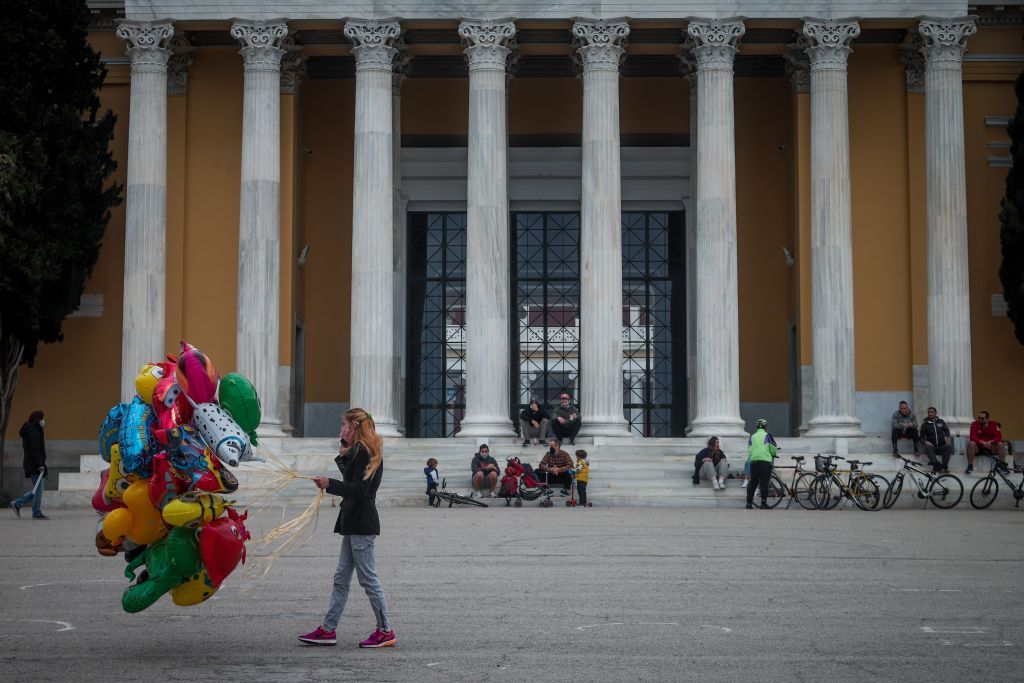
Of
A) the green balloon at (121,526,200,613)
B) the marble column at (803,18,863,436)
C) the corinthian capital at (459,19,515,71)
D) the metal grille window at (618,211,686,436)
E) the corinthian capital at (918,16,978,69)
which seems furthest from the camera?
the metal grille window at (618,211,686,436)

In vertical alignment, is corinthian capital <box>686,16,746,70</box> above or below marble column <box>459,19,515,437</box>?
above

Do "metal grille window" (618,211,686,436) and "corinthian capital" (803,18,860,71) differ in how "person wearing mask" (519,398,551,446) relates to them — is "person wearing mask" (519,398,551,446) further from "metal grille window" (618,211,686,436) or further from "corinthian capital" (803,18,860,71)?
"corinthian capital" (803,18,860,71)

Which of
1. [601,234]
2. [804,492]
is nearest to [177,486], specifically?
[804,492]

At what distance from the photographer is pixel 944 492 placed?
1045 inches

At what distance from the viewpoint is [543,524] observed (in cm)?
2252

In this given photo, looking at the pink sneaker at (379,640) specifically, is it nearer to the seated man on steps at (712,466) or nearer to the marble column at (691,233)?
the seated man on steps at (712,466)

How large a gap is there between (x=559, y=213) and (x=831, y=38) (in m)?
9.02

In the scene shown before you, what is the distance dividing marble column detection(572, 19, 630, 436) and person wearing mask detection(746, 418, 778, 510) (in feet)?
18.7

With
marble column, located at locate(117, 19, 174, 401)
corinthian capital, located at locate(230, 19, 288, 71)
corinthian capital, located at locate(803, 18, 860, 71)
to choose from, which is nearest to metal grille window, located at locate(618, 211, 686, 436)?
corinthian capital, located at locate(803, 18, 860, 71)

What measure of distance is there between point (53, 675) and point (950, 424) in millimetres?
25164

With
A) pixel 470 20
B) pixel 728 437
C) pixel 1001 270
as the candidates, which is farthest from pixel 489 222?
pixel 1001 270

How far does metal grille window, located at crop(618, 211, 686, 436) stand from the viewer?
3822 centimetres

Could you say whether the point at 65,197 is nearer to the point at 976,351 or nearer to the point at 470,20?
the point at 470,20

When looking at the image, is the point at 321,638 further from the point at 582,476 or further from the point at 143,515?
the point at 582,476
